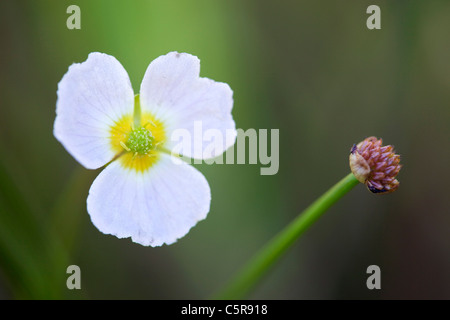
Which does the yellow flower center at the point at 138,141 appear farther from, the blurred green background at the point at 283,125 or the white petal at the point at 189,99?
the blurred green background at the point at 283,125

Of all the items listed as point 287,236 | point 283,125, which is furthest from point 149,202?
point 283,125

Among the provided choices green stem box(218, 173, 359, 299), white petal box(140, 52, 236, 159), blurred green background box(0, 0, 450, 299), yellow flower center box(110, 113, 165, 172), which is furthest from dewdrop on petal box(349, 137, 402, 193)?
blurred green background box(0, 0, 450, 299)

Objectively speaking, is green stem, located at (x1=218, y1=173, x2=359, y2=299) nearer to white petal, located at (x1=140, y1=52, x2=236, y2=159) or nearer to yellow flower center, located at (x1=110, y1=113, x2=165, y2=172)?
white petal, located at (x1=140, y1=52, x2=236, y2=159)

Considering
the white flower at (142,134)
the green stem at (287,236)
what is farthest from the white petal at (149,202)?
the green stem at (287,236)

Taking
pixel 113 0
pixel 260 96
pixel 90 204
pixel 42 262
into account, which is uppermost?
pixel 113 0
